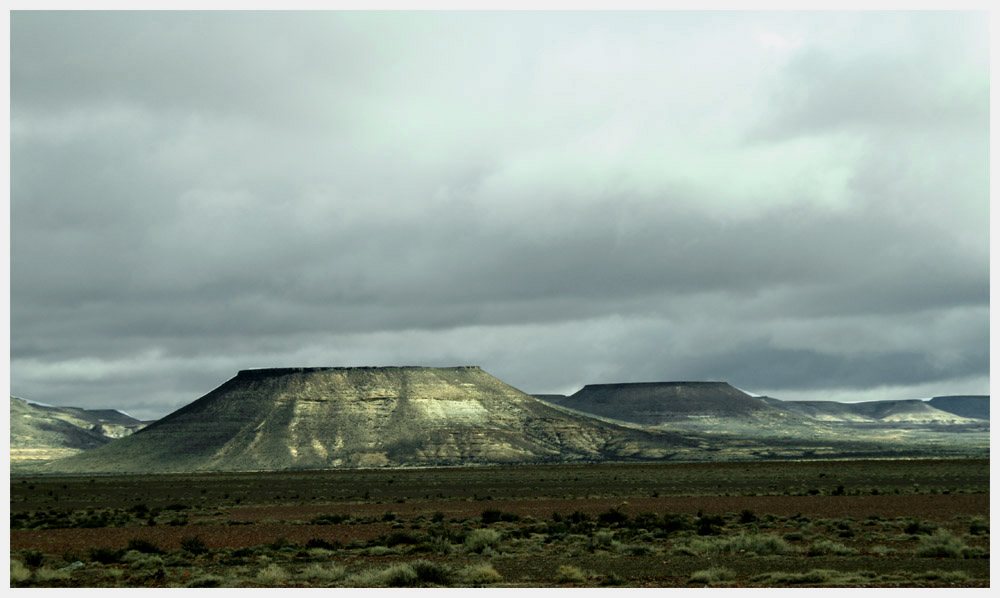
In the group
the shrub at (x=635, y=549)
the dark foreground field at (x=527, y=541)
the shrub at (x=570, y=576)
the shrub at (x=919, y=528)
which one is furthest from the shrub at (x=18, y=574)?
the shrub at (x=919, y=528)

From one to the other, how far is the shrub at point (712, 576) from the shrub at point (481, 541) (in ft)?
33.8

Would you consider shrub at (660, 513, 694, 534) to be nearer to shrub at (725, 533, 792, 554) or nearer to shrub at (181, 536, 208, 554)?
shrub at (725, 533, 792, 554)

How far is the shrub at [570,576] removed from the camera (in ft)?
85.5

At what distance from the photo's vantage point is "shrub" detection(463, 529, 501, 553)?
114 feet

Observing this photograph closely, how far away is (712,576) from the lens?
25.8 meters

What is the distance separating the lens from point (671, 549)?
34.0m

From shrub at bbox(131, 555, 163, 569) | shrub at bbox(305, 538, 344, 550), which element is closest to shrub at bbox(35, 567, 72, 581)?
shrub at bbox(131, 555, 163, 569)

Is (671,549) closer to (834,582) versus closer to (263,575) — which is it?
(834,582)

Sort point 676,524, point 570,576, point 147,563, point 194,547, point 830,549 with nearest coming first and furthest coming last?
1. point 570,576
2. point 147,563
3. point 830,549
4. point 194,547
5. point 676,524

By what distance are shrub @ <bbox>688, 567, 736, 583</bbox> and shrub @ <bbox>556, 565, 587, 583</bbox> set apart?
303cm

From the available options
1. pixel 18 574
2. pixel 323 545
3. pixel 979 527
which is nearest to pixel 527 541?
pixel 323 545

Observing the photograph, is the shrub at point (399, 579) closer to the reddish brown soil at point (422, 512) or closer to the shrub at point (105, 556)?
the shrub at point (105, 556)

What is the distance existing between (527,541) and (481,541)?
3.23 m

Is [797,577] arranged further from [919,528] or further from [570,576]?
[919,528]
